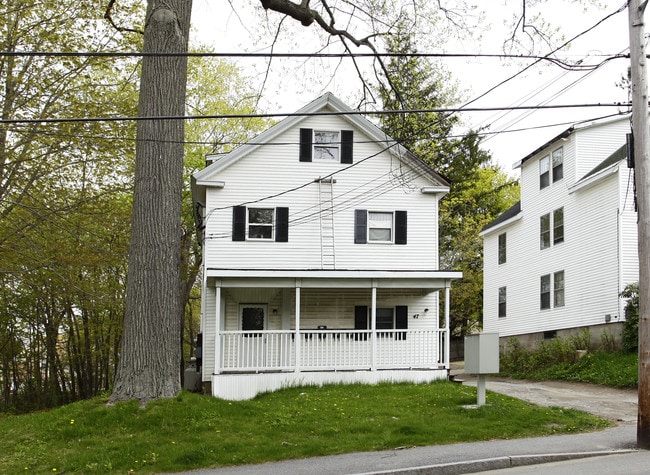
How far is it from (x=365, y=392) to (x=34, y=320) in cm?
1935

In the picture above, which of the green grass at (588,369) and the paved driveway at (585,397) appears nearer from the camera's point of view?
the paved driveway at (585,397)

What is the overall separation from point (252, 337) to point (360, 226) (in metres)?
5.13

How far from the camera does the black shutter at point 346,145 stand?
23.0 meters

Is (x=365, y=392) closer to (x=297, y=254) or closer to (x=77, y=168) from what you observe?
(x=297, y=254)

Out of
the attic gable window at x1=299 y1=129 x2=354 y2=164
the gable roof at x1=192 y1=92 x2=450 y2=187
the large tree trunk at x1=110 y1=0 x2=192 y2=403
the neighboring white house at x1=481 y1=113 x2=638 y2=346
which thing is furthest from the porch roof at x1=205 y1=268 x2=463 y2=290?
the large tree trunk at x1=110 y1=0 x2=192 y2=403

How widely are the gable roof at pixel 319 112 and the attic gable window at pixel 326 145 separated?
18.8 inches

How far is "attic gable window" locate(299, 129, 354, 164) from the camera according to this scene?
22828 millimetres

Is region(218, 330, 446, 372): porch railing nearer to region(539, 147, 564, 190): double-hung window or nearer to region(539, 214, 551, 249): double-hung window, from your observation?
region(539, 214, 551, 249): double-hung window

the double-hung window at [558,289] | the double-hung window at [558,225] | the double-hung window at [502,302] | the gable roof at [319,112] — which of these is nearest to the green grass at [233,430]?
the gable roof at [319,112]

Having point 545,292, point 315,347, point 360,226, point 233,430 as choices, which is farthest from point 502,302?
point 233,430

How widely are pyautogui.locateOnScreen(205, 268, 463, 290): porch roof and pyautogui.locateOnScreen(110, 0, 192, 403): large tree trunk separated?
6.55 meters

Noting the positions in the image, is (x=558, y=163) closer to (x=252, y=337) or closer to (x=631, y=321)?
(x=631, y=321)

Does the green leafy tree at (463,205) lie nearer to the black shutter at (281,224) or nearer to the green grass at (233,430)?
the black shutter at (281,224)

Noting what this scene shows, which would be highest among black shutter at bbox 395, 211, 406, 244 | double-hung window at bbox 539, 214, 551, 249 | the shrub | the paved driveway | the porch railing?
double-hung window at bbox 539, 214, 551, 249
